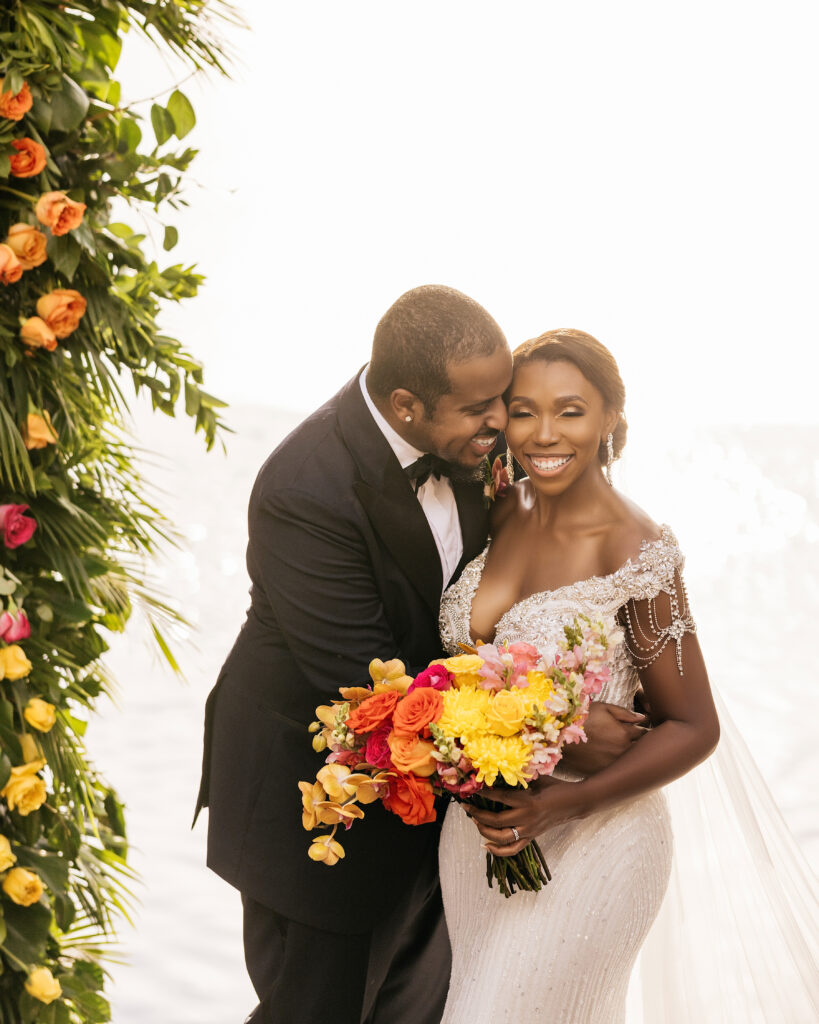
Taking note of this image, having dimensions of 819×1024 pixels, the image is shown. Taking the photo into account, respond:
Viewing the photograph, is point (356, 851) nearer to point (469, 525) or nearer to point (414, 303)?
point (469, 525)

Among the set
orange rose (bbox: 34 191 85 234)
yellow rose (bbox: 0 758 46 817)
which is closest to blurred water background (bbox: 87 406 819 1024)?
yellow rose (bbox: 0 758 46 817)

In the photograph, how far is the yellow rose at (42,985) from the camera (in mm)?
1855

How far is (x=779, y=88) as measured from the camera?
7.31m

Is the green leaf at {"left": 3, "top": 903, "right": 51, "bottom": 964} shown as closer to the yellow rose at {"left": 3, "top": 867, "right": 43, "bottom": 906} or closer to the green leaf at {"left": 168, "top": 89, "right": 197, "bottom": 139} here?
the yellow rose at {"left": 3, "top": 867, "right": 43, "bottom": 906}

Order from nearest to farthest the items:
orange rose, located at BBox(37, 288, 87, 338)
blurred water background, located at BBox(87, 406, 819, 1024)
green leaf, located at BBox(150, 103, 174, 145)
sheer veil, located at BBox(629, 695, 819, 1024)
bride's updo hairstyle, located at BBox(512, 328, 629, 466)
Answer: orange rose, located at BBox(37, 288, 87, 338) → green leaf, located at BBox(150, 103, 174, 145) → bride's updo hairstyle, located at BBox(512, 328, 629, 466) → sheer veil, located at BBox(629, 695, 819, 1024) → blurred water background, located at BBox(87, 406, 819, 1024)

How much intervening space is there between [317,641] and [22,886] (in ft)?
2.22

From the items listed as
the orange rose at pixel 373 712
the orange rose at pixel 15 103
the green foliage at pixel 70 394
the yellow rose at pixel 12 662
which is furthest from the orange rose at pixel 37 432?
the orange rose at pixel 373 712

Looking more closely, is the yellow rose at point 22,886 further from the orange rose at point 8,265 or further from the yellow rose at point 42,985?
the orange rose at point 8,265

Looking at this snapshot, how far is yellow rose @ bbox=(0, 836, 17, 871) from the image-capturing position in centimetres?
178

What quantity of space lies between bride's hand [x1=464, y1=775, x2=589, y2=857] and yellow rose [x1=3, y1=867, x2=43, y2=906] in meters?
0.74

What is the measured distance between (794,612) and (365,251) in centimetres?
406

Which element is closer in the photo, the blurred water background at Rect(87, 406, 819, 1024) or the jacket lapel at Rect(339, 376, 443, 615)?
the jacket lapel at Rect(339, 376, 443, 615)

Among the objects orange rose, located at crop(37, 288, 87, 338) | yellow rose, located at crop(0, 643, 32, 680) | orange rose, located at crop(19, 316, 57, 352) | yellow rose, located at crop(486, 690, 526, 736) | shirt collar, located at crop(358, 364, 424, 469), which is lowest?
yellow rose, located at crop(486, 690, 526, 736)

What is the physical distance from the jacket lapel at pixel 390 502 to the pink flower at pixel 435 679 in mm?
392
